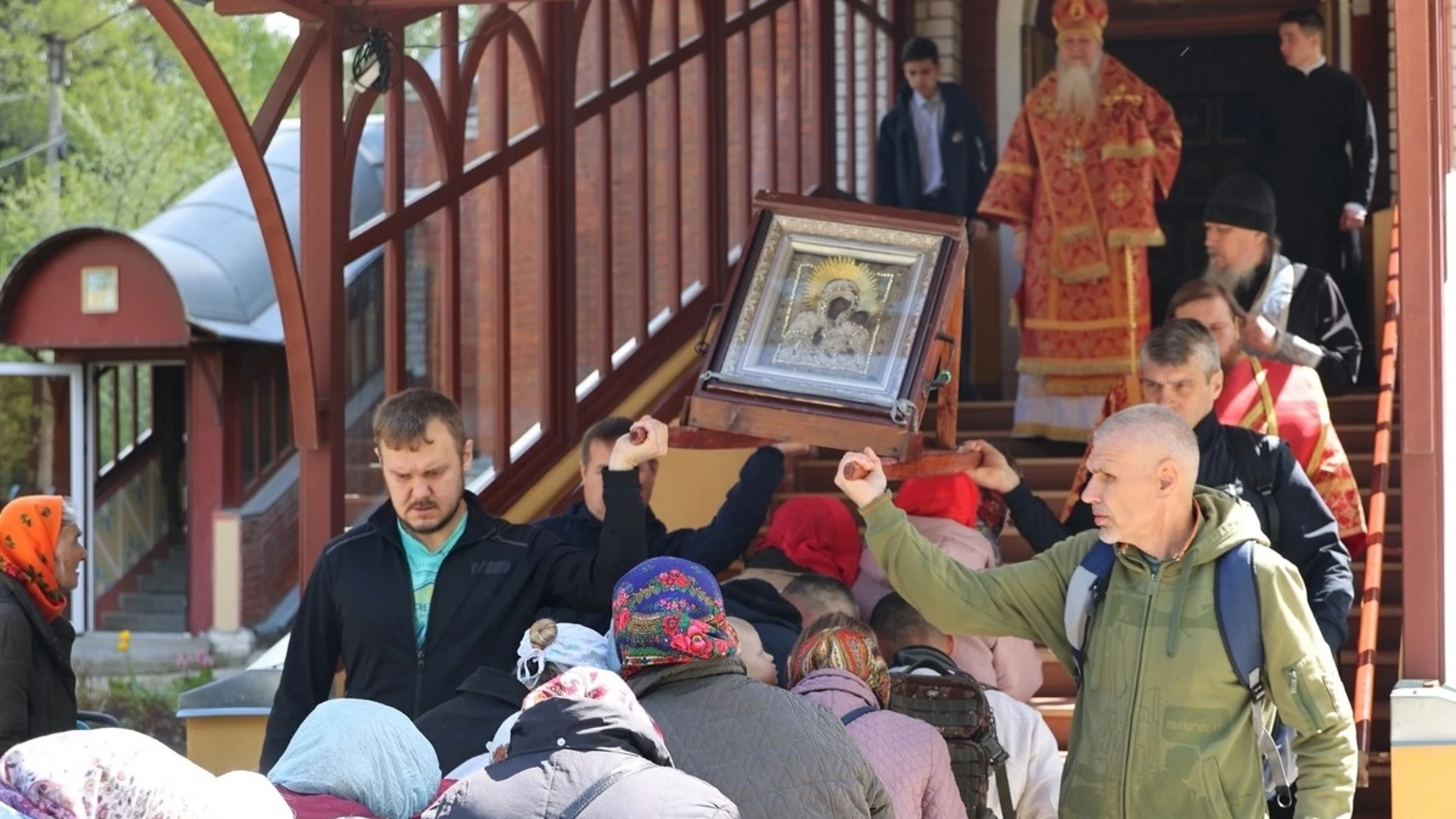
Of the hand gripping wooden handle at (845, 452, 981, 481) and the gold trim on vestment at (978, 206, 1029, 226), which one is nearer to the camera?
the hand gripping wooden handle at (845, 452, 981, 481)

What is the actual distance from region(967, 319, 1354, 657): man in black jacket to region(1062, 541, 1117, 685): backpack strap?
2.76 feet

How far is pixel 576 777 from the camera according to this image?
10.7ft

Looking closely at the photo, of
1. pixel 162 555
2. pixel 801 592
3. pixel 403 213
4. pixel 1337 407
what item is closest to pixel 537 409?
pixel 403 213

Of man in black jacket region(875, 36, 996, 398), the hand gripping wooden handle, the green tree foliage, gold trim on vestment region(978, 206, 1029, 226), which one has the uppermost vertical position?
the green tree foliage

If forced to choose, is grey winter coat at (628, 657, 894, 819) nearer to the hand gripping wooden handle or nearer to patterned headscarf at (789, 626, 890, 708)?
patterned headscarf at (789, 626, 890, 708)

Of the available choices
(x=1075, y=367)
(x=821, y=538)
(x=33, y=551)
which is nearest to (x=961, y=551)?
(x=821, y=538)

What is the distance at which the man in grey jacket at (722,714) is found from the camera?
3785 mm

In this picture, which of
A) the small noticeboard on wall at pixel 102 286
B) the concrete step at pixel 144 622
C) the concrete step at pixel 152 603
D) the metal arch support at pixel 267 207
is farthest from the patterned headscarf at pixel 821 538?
the concrete step at pixel 152 603

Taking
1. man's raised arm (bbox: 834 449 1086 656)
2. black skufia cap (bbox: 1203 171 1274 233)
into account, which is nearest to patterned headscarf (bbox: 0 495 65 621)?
man's raised arm (bbox: 834 449 1086 656)

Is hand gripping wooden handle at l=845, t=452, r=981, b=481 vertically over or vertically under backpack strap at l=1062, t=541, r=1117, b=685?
over

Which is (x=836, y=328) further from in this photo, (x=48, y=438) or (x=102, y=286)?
(x=48, y=438)

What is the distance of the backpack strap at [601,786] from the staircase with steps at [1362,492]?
314cm

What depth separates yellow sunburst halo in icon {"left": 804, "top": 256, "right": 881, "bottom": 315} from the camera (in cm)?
572

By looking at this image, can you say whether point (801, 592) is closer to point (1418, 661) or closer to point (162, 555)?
point (1418, 661)
